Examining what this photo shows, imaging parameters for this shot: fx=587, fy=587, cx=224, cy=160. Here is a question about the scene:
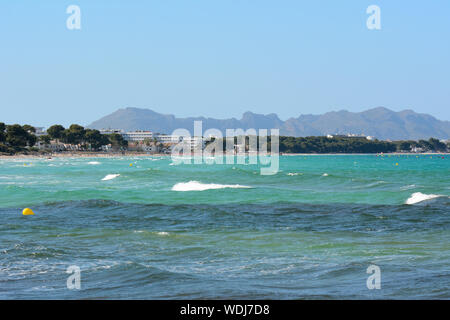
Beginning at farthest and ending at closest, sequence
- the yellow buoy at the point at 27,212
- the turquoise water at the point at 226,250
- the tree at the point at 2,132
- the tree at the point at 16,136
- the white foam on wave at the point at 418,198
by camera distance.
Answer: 1. the tree at the point at 16,136
2. the tree at the point at 2,132
3. the white foam on wave at the point at 418,198
4. the yellow buoy at the point at 27,212
5. the turquoise water at the point at 226,250

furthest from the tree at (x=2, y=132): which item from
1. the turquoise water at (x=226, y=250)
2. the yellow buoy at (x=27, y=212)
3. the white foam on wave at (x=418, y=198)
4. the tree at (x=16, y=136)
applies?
the white foam on wave at (x=418, y=198)

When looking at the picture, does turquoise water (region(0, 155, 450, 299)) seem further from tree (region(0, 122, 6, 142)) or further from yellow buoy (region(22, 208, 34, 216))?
tree (region(0, 122, 6, 142))

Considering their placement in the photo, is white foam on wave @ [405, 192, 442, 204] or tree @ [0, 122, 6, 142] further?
tree @ [0, 122, 6, 142]

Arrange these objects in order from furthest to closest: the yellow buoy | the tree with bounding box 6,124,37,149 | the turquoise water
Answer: the tree with bounding box 6,124,37,149 → the yellow buoy → the turquoise water

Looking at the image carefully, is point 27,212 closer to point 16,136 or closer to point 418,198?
point 418,198

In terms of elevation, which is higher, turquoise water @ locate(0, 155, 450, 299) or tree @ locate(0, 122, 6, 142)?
tree @ locate(0, 122, 6, 142)

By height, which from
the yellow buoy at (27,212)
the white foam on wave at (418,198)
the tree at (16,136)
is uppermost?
the tree at (16,136)

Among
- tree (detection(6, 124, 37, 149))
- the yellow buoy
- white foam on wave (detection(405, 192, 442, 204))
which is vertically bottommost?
white foam on wave (detection(405, 192, 442, 204))

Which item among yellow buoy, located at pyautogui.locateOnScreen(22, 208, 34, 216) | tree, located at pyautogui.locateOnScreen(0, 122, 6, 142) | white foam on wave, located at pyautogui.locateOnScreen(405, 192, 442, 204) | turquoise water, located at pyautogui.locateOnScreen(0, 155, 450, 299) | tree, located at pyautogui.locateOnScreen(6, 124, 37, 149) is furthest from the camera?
tree, located at pyautogui.locateOnScreen(6, 124, 37, 149)

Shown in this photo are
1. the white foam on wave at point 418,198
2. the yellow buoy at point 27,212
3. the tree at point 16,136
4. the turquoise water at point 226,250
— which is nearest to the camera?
the turquoise water at point 226,250

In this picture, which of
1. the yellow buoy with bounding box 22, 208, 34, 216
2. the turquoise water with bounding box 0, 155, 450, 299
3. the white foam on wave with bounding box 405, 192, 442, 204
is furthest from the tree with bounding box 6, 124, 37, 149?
the white foam on wave with bounding box 405, 192, 442, 204

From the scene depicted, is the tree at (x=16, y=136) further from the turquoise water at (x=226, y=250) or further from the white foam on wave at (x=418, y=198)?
the white foam on wave at (x=418, y=198)

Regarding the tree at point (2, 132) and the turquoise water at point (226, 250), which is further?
the tree at point (2, 132)

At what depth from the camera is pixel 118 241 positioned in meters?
17.4
